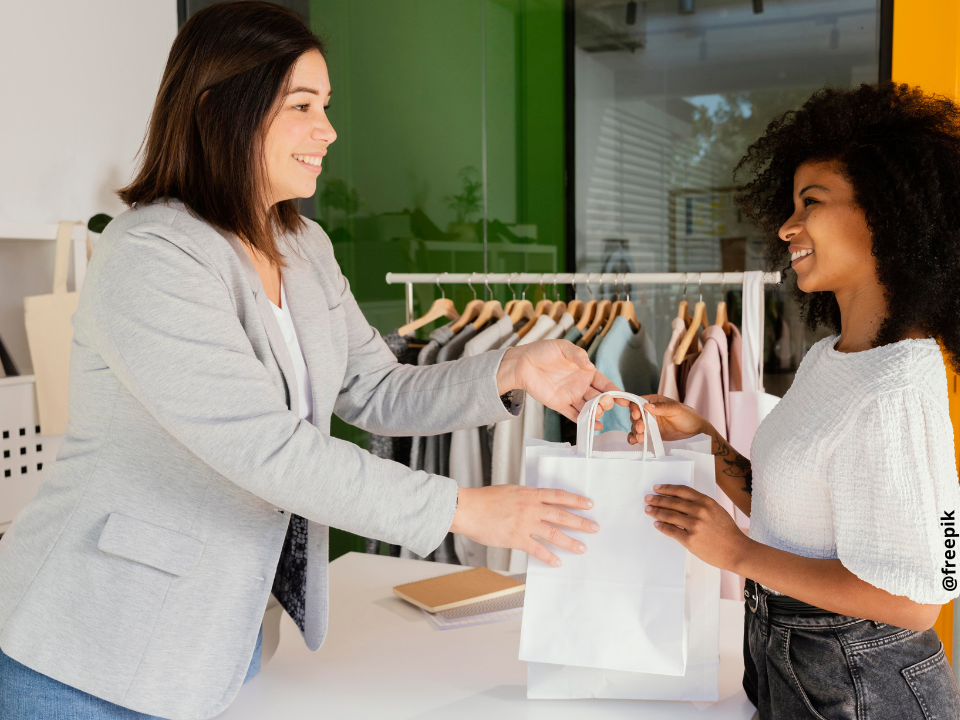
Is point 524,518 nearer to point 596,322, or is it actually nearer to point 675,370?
point 675,370

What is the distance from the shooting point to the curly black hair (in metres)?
1.15

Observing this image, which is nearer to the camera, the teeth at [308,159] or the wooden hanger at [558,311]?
the teeth at [308,159]

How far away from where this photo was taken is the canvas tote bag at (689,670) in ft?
3.98

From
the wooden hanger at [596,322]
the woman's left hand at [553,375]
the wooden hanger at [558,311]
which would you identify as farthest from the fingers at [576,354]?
the wooden hanger at [558,311]

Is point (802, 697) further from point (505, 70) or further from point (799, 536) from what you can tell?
point (505, 70)

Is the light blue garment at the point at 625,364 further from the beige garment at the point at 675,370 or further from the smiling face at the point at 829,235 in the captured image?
the smiling face at the point at 829,235

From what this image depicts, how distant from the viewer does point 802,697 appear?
1.11 m

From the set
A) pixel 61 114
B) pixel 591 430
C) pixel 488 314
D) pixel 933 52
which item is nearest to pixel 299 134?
pixel 591 430

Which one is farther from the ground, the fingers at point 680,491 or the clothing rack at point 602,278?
the clothing rack at point 602,278

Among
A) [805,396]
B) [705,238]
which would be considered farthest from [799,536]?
[705,238]

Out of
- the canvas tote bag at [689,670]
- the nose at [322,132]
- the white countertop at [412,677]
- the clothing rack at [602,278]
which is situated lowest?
the white countertop at [412,677]

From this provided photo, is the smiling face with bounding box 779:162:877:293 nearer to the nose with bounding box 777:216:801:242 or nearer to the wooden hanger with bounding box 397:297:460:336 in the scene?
the nose with bounding box 777:216:801:242

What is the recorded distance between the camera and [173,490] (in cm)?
117

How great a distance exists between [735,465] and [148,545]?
3.14 feet
